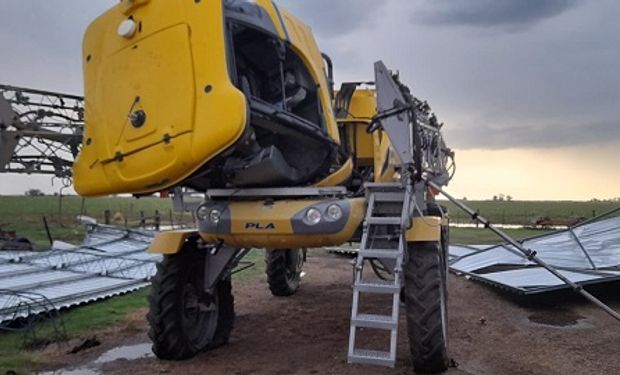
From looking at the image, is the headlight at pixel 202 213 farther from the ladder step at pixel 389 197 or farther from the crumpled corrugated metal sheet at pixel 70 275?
the crumpled corrugated metal sheet at pixel 70 275

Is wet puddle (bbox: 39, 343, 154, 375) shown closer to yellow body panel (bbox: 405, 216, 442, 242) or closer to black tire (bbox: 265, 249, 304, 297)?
yellow body panel (bbox: 405, 216, 442, 242)

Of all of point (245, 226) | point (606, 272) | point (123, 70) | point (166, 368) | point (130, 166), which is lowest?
point (166, 368)

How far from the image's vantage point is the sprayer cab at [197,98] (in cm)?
484

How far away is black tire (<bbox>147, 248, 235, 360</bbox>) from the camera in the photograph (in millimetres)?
6074

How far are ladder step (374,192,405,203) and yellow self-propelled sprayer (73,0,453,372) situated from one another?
14 millimetres

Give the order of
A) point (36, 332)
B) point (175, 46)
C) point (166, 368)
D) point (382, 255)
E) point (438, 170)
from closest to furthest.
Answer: point (175, 46) → point (382, 255) → point (166, 368) → point (36, 332) → point (438, 170)

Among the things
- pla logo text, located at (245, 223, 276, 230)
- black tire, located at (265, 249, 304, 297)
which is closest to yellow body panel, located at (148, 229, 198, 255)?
pla logo text, located at (245, 223, 276, 230)

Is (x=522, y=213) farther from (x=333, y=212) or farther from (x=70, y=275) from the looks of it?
(x=333, y=212)

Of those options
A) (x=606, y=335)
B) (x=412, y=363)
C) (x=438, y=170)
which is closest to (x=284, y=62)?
(x=412, y=363)

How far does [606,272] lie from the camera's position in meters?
9.01

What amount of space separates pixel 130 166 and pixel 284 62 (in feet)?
5.81

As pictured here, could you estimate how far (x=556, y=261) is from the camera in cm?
1057

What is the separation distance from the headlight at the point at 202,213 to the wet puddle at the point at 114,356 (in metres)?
1.65

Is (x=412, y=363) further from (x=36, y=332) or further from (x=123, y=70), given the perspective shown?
(x=36, y=332)
